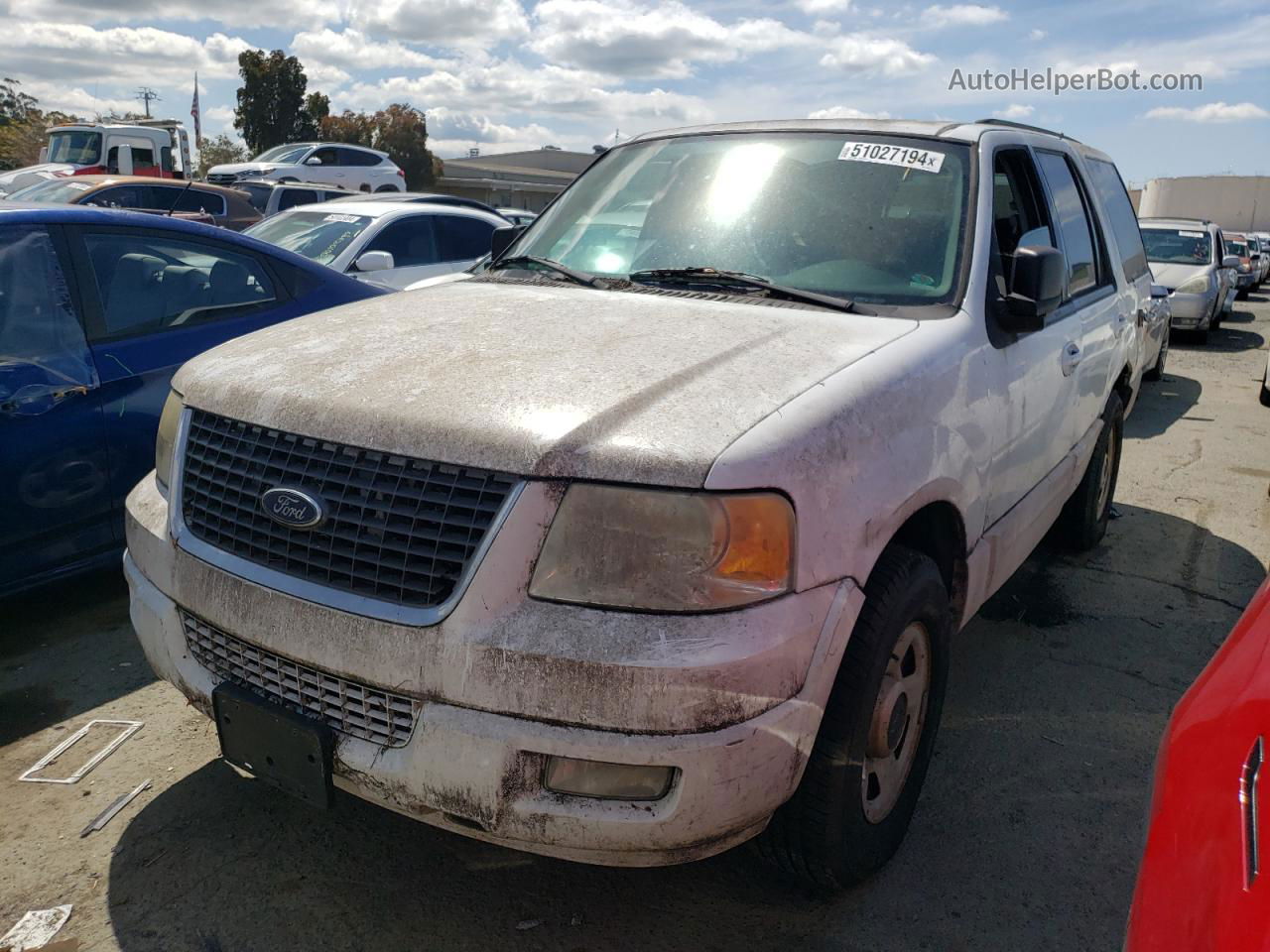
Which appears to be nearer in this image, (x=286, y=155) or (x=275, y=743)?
(x=275, y=743)

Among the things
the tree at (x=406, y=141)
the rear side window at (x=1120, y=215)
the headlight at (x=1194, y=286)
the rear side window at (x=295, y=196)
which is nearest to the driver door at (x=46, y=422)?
the rear side window at (x=1120, y=215)

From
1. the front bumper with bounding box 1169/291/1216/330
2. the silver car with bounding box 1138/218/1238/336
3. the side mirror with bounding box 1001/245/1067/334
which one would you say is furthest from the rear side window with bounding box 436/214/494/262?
the front bumper with bounding box 1169/291/1216/330

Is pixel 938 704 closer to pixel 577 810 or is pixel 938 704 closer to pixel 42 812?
pixel 577 810

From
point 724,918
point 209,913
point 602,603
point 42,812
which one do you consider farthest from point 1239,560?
point 42,812

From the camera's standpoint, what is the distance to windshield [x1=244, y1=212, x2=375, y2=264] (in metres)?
7.85

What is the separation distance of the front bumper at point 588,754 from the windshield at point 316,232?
6.19m

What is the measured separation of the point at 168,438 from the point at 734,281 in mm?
1639

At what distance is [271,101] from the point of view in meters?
47.1

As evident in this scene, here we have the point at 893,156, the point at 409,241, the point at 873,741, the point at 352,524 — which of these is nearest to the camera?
the point at 352,524

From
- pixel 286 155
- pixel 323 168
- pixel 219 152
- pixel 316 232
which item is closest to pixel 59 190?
pixel 316 232

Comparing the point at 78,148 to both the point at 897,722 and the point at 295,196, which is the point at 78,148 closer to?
the point at 295,196

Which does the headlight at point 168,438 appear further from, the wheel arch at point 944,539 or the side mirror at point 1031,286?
the side mirror at point 1031,286

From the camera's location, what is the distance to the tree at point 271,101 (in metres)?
46.5

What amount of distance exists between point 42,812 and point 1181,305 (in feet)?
47.7
